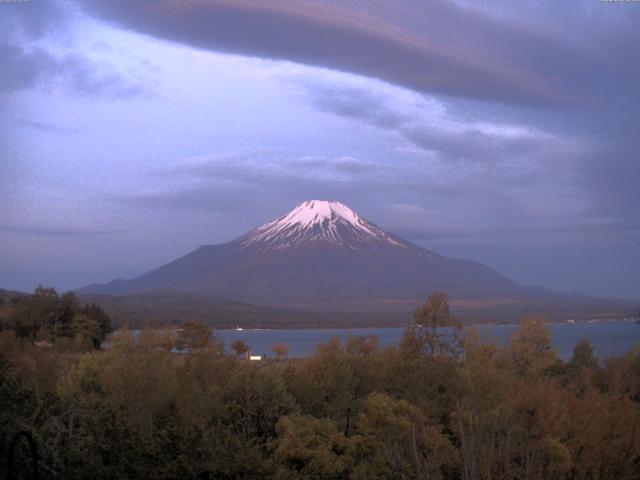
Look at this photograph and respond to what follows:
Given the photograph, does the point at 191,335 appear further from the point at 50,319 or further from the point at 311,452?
the point at 311,452

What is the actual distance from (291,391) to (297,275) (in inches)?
6313

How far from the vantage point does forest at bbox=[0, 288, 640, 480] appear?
15414 mm

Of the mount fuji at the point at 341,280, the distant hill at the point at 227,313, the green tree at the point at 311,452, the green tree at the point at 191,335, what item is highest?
the mount fuji at the point at 341,280

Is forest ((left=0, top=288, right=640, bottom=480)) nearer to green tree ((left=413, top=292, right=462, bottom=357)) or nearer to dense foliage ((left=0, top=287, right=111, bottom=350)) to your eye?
green tree ((left=413, top=292, right=462, bottom=357))

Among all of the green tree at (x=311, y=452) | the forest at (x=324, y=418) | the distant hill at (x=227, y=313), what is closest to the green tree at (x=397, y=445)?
the forest at (x=324, y=418)

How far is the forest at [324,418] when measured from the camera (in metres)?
15.4

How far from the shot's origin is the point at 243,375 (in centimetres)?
2144

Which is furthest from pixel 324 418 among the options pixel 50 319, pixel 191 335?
pixel 50 319

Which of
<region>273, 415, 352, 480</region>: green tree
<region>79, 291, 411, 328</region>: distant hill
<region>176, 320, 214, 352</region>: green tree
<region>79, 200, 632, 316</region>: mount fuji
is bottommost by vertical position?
<region>273, 415, 352, 480</region>: green tree

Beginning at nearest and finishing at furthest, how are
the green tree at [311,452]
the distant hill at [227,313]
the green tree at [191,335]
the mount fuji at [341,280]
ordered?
the green tree at [311,452] < the green tree at [191,335] < the distant hill at [227,313] < the mount fuji at [341,280]

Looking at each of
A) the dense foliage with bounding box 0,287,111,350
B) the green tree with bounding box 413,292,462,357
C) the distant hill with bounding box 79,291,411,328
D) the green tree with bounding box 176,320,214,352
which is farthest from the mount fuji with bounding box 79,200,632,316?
the green tree with bounding box 413,292,462,357

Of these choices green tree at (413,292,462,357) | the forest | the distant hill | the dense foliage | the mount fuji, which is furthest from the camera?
the mount fuji

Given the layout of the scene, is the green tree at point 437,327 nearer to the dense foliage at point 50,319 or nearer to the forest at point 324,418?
the forest at point 324,418

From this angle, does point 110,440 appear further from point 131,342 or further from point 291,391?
point 131,342
